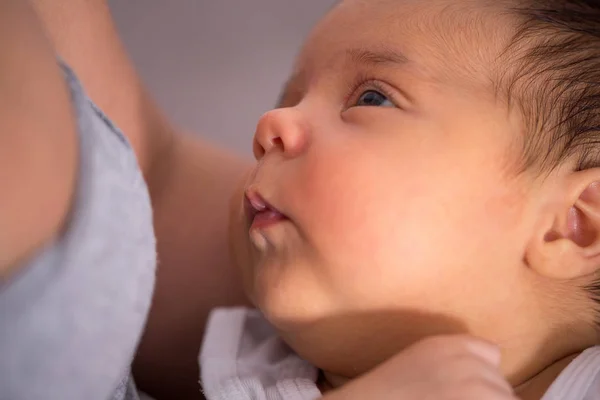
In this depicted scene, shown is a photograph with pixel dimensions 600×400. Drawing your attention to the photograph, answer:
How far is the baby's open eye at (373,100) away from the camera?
0.57 meters

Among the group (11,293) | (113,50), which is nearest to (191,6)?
(113,50)

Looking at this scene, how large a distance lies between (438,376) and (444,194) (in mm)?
155

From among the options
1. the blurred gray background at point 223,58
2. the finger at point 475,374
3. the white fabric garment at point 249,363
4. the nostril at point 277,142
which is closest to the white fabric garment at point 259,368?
the white fabric garment at point 249,363

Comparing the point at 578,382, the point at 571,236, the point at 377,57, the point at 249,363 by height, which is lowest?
the point at 249,363

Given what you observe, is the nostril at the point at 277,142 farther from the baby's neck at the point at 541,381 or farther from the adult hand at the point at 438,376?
the baby's neck at the point at 541,381

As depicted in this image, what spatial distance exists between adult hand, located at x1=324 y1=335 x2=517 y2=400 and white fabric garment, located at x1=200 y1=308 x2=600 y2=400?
11 cm

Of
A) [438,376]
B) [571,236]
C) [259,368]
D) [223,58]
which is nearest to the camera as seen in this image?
[438,376]

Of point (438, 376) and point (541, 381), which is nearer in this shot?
point (438, 376)

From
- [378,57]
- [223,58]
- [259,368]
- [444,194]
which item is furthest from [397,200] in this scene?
[223,58]

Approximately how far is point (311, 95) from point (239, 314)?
0.27 meters

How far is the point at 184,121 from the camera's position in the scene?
1280mm

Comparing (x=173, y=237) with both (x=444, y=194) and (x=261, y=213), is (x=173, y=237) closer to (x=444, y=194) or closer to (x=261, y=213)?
(x=261, y=213)

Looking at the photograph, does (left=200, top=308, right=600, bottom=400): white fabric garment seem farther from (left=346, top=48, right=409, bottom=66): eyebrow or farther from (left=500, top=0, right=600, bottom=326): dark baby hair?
(left=346, top=48, right=409, bottom=66): eyebrow

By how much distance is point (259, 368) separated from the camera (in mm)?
673
